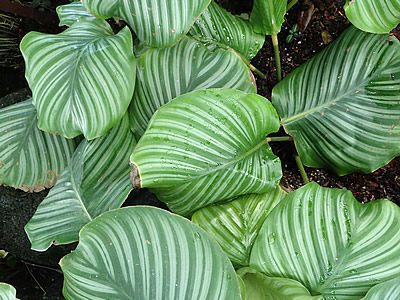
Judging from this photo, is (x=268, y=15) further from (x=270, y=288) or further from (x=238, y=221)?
(x=270, y=288)

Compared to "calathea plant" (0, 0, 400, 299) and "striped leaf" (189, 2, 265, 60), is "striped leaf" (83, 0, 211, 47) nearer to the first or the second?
"calathea plant" (0, 0, 400, 299)

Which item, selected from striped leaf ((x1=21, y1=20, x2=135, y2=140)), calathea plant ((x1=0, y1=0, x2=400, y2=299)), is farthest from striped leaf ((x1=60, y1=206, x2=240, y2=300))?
striped leaf ((x1=21, y1=20, x2=135, y2=140))

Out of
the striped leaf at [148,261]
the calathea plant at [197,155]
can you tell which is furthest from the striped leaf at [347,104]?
the striped leaf at [148,261]

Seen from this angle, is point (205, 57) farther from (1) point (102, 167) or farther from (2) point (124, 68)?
(1) point (102, 167)

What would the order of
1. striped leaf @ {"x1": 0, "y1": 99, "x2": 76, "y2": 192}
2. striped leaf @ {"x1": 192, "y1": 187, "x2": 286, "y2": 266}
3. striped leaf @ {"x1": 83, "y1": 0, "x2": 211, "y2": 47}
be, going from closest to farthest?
striped leaf @ {"x1": 83, "y1": 0, "x2": 211, "y2": 47}, striped leaf @ {"x1": 192, "y1": 187, "x2": 286, "y2": 266}, striped leaf @ {"x1": 0, "y1": 99, "x2": 76, "y2": 192}

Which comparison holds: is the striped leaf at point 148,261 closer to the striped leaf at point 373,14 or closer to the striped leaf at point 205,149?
the striped leaf at point 205,149

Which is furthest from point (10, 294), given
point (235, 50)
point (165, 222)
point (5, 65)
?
point (5, 65)
